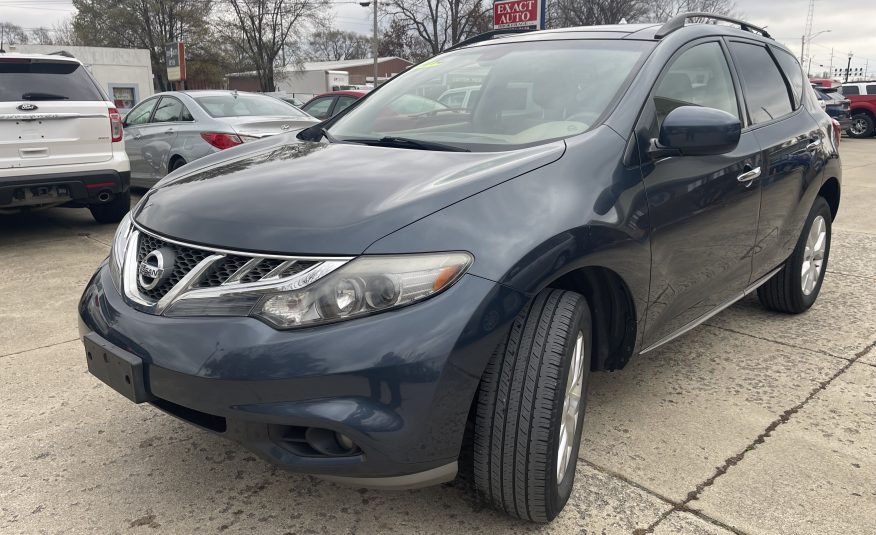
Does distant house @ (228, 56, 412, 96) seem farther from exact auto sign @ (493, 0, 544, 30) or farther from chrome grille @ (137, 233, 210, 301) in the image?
chrome grille @ (137, 233, 210, 301)

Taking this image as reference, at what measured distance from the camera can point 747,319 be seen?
4.31 meters

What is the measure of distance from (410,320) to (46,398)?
2.17 metres

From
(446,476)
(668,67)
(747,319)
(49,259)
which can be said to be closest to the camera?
(446,476)

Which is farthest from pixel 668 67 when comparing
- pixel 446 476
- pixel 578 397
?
pixel 446 476

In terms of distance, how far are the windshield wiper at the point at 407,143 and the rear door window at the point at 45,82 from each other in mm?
4275

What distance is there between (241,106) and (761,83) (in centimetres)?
587

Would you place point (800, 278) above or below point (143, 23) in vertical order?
below

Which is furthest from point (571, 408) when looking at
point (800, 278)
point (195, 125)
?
point (195, 125)

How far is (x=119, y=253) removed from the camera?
2.37 metres

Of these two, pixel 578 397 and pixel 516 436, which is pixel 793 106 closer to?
pixel 578 397

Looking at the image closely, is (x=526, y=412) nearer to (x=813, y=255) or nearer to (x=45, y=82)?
(x=813, y=255)

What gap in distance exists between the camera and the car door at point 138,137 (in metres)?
8.63

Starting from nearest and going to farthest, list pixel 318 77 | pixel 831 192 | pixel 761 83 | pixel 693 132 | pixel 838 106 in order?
pixel 693 132 → pixel 761 83 → pixel 831 192 → pixel 838 106 → pixel 318 77

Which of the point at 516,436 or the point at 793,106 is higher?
the point at 793,106
